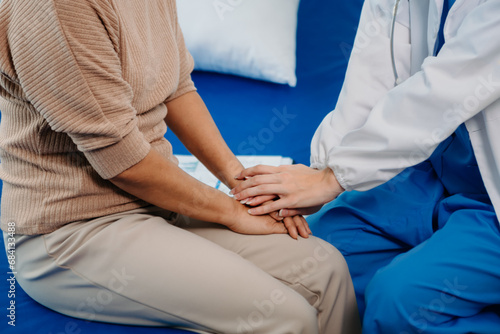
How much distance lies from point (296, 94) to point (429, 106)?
3.00ft

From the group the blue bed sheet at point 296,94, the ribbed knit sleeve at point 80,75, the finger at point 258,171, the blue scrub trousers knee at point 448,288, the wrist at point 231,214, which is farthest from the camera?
the blue bed sheet at point 296,94

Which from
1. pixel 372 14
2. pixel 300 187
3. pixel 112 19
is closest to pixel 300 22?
pixel 372 14

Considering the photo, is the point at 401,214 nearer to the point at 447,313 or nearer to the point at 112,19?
the point at 447,313

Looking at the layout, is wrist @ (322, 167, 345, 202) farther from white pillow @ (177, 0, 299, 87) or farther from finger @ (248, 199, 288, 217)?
white pillow @ (177, 0, 299, 87)

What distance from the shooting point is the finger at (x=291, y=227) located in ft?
3.23

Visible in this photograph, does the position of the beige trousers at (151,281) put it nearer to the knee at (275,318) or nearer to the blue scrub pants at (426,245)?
the knee at (275,318)

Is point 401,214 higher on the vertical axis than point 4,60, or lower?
lower

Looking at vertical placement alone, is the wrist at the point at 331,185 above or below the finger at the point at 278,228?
above

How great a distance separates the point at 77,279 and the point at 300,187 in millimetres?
→ 472

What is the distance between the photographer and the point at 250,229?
3.18 ft

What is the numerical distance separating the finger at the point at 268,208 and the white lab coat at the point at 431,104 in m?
0.13
